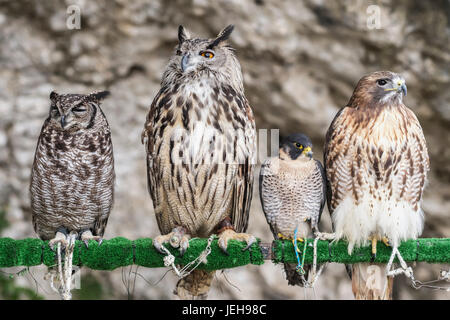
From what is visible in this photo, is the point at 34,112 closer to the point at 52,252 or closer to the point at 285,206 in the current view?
the point at 52,252

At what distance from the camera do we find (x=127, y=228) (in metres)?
4.91

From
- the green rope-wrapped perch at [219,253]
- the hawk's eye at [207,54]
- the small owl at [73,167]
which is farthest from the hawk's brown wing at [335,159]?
the small owl at [73,167]

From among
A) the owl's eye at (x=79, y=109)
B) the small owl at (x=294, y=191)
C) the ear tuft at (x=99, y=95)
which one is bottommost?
the small owl at (x=294, y=191)

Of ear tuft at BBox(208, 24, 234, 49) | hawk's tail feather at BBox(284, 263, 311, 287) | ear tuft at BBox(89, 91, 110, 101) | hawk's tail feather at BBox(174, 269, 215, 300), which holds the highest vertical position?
ear tuft at BBox(208, 24, 234, 49)

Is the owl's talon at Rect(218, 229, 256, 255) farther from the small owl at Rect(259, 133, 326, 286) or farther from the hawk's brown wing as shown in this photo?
the hawk's brown wing

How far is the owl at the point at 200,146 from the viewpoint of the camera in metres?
2.70

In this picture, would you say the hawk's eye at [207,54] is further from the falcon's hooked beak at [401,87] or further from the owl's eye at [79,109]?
the falcon's hooked beak at [401,87]

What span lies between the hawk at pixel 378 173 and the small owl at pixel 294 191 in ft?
0.32

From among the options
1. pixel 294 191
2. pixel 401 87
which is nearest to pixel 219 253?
pixel 294 191

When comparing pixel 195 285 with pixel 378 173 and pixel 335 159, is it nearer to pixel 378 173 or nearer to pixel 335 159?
pixel 335 159

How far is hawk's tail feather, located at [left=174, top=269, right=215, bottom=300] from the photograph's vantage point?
9.29 feet

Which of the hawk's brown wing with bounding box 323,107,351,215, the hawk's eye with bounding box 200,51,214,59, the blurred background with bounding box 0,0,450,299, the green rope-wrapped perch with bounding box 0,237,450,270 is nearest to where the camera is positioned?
the green rope-wrapped perch with bounding box 0,237,450,270

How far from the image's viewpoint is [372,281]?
2.64 metres

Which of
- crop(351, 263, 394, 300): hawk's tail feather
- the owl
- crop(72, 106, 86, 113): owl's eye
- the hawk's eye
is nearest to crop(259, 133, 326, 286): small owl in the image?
the owl
